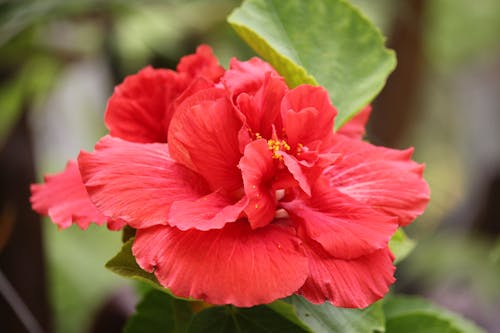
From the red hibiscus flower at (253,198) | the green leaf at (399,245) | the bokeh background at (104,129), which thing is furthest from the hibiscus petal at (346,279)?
the bokeh background at (104,129)

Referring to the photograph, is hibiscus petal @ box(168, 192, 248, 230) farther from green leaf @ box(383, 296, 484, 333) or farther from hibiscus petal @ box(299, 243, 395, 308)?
green leaf @ box(383, 296, 484, 333)

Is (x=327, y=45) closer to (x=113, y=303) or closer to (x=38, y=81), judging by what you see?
(x=113, y=303)

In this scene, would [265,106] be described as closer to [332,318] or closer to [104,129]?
[332,318]

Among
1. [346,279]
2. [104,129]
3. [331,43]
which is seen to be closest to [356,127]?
[331,43]

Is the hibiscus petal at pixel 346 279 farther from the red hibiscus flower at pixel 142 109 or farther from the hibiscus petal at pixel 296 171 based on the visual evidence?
the red hibiscus flower at pixel 142 109

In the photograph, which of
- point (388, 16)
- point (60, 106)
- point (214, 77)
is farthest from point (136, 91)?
point (60, 106)

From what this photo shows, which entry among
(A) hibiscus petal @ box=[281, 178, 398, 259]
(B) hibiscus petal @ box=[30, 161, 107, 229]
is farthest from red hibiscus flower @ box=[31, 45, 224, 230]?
(A) hibiscus petal @ box=[281, 178, 398, 259]

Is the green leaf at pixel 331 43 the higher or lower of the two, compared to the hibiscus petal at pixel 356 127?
higher
